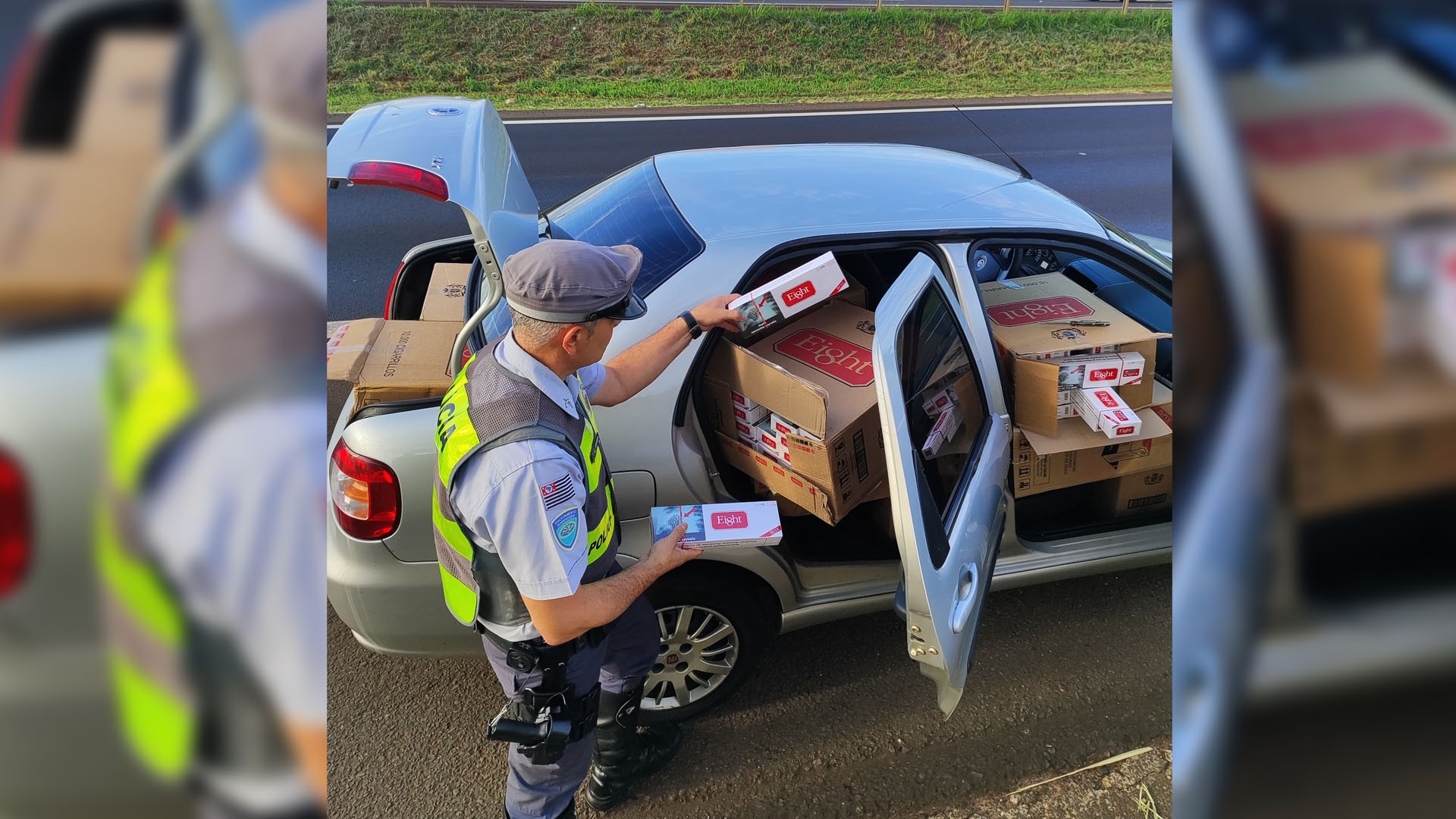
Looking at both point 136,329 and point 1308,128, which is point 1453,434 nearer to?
point 1308,128

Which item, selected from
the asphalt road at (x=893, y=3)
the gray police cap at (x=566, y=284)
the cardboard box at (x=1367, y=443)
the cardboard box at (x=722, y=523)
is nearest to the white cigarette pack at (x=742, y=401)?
the cardboard box at (x=722, y=523)

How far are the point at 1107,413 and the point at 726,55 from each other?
14.4 meters

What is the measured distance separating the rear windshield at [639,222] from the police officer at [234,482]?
200cm

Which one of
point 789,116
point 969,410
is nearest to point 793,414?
point 969,410

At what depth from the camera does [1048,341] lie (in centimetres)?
268

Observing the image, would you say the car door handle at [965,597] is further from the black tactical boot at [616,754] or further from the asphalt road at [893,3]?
the asphalt road at [893,3]

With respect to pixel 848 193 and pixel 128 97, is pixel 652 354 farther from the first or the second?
pixel 128 97

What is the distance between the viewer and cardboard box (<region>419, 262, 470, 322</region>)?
2.98 m

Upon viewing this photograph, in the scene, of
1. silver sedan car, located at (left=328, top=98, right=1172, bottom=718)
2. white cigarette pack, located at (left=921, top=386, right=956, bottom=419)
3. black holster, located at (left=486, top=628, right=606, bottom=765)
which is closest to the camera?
black holster, located at (left=486, top=628, right=606, bottom=765)

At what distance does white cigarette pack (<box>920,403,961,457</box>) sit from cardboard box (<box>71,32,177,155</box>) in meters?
2.24

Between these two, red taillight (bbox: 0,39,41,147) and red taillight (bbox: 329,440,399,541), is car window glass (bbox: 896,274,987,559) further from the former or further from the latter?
red taillight (bbox: 0,39,41,147)

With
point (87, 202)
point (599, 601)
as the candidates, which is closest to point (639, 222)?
point (599, 601)

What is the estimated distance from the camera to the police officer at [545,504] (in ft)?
5.87

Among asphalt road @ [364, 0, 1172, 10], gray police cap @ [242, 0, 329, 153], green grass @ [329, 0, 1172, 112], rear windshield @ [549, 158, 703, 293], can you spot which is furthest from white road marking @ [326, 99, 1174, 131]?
gray police cap @ [242, 0, 329, 153]
